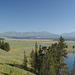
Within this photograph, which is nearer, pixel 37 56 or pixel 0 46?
pixel 37 56

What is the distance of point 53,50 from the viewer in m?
39.6

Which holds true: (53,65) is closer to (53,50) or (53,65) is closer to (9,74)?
(53,50)

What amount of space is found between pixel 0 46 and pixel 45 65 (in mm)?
88114

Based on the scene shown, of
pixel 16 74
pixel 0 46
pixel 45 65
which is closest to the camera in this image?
pixel 16 74

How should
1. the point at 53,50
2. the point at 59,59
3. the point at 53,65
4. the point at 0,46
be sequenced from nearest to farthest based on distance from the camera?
the point at 59,59 → the point at 53,65 → the point at 53,50 → the point at 0,46

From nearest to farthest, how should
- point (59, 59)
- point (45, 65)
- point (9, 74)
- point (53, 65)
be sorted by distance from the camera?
point (9, 74) → point (59, 59) → point (53, 65) → point (45, 65)

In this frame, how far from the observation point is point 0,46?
10831 cm

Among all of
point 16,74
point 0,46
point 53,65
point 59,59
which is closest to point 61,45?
point 59,59

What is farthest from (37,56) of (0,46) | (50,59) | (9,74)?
(0,46)

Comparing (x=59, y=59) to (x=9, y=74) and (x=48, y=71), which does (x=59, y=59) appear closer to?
(x=48, y=71)

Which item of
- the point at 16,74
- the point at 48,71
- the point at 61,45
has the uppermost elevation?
the point at 61,45

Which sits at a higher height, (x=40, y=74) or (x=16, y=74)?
(x=16, y=74)

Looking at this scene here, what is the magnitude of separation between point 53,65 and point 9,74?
55.6 feet

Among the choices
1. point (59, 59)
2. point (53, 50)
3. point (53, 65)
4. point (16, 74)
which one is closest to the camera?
point (16, 74)
